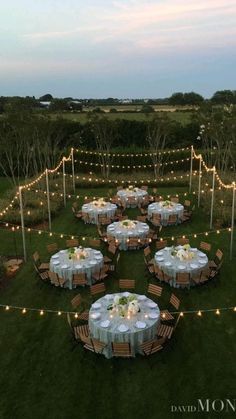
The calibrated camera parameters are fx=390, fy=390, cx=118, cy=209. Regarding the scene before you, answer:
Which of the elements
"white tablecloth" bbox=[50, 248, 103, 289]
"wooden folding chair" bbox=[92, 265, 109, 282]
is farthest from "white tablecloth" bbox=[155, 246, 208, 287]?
"white tablecloth" bbox=[50, 248, 103, 289]

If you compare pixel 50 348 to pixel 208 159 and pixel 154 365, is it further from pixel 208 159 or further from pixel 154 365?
pixel 208 159

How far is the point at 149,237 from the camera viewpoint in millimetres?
16641

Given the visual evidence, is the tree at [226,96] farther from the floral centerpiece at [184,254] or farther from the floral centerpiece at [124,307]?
the floral centerpiece at [124,307]

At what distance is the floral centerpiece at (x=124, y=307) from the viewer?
9.84 m

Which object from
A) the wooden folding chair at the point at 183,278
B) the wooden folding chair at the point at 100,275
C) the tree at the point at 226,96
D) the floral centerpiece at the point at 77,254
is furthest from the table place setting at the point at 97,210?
the tree at the point at 226,96

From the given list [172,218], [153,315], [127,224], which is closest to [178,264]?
[153,315]

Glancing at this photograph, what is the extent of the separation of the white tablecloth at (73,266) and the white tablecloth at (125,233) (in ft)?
7.90

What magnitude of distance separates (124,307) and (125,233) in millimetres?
6382

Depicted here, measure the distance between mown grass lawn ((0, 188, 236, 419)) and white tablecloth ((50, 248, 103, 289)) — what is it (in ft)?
2.07

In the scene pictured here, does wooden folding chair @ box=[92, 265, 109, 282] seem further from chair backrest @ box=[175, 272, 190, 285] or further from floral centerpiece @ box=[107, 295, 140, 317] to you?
floral centerpiece @ box=[107, 295, 140, 317]

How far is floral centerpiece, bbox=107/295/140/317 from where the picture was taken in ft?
32.3

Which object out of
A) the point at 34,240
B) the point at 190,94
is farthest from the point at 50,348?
the point at 190,94

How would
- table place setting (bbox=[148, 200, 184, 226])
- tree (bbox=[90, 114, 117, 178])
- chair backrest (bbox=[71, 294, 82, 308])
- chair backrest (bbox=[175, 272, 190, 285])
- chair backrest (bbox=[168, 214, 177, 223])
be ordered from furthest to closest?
tree (bbox=[90, 114, 117, 178]) → table place setting (bbox=[148, 200, 184, 226]) → chair backrest (bbox=[168, 214, 177, 223]) → chair backrest (bbox=[175, 272, 190, 285]) → chair backrest (bbox=[71, 294, 82, 308])

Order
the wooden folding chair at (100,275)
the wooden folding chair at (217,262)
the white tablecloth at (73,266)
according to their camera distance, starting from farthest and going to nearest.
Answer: the wooden folding chair at (217,262) → the wooden folding chair at (100,275) → the white tablecloth at (73,266)
